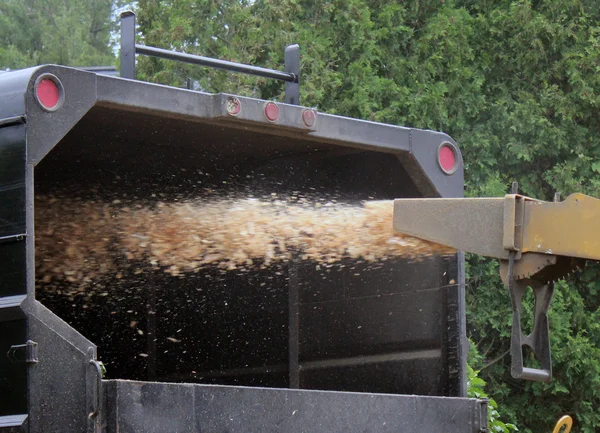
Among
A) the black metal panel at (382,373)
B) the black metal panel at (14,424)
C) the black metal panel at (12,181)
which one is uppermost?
the black metal panel at (12,181)

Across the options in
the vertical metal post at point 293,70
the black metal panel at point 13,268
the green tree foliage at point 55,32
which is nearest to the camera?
the black metal panel at point 13,268

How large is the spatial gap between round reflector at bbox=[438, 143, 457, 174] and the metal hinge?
1.81 meters

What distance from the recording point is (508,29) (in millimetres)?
13086

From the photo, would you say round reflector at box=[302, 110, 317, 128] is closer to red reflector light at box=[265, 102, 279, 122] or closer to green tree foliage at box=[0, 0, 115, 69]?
red reflector light at box=[265, 102, 279, 122]

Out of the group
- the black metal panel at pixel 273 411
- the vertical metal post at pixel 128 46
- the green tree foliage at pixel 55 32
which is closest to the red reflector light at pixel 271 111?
the vertical metal post at pixel 128 46

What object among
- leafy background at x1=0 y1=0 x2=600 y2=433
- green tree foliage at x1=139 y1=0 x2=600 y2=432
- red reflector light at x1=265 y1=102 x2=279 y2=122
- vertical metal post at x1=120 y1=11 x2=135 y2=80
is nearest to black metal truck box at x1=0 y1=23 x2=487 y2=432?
red reflector light at x1=265 y1=102 x2=279 y2=122

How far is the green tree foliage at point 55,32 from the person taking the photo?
23.1m

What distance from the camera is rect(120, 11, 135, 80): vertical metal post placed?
3.91 m

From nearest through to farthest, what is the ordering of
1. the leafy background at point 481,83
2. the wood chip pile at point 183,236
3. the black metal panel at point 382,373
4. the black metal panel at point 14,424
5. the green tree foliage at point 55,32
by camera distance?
the black metal panel at point 14,424 → the black metal panel at point 382,373 → the wood chip pile at point 183,236 → the leafy background at point 481,83 → the green tree foliage at point 55,32

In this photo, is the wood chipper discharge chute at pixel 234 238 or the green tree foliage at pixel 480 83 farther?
the green tree foliage at pixel 480 83

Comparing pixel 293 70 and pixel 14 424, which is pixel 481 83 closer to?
pixel 293 70

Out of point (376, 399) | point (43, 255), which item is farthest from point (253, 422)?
point (43, 255)

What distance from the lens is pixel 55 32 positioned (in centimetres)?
2422

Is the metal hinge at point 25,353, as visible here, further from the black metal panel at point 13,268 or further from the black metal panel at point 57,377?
the black metal panel at point 13,268
